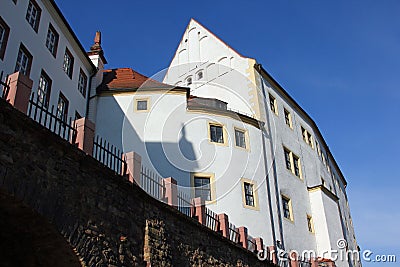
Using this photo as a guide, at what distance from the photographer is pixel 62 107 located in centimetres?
2048

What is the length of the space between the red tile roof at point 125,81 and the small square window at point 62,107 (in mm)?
3973

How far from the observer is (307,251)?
26.0m

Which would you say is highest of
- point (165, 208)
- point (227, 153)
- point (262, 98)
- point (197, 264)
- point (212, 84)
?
point (212, 84)

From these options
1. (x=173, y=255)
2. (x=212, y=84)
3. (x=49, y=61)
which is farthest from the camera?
(x=212, y=84)

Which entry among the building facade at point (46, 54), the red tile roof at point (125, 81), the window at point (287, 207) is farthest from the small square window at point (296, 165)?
the building facade at point (46, 54)

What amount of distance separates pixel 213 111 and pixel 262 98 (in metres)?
4.67

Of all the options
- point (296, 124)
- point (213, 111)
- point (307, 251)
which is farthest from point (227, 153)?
point (296, 124)

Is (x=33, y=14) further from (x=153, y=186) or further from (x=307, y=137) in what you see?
(x=307, y=137)

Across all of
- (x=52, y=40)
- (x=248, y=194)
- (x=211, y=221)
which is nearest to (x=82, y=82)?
(x=52, y=40)

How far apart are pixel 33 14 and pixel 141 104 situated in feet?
24.7

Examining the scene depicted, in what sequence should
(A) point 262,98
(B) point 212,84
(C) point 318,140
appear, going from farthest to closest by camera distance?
(C) point 318,140 → (B) point 212,84 → (A) point 262,98

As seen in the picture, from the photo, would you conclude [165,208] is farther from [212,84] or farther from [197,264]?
[212,84]

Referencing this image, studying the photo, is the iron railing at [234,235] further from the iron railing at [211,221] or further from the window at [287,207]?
the window at [287,207]

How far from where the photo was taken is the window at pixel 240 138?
2469cm
